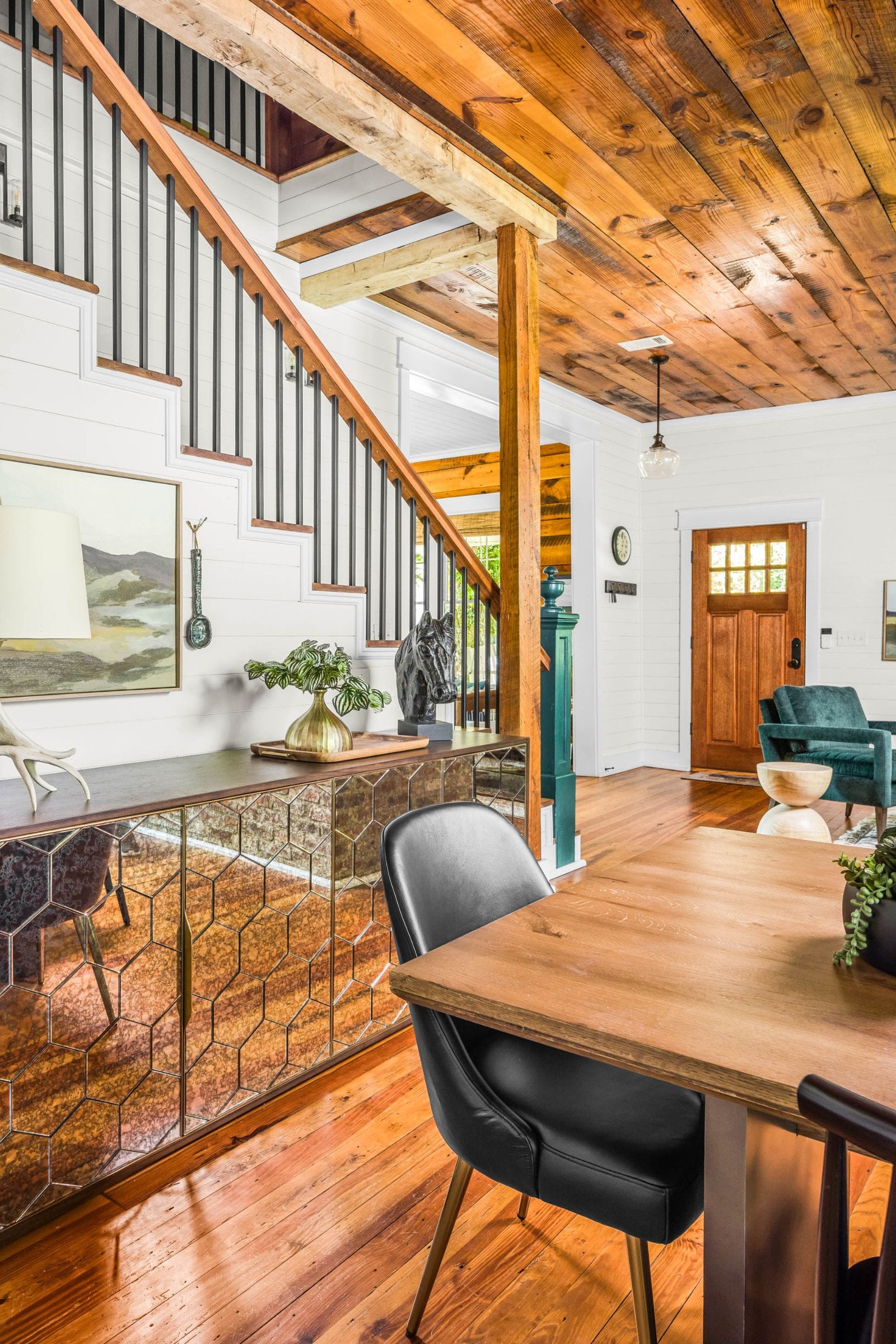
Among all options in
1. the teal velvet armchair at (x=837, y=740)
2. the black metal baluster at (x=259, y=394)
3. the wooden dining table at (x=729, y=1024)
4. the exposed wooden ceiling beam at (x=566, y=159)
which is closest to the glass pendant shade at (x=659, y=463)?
the exposed wooden ceiling beam at (x=566, y=159)

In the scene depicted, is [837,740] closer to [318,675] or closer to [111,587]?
[318,675]

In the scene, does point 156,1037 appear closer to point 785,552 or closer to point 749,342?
point 749,342

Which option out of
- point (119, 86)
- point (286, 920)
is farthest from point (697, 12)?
point (286, 920)

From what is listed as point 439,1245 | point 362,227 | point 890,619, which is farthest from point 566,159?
point 890,619

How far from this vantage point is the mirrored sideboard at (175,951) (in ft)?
5.66

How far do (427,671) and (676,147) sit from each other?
215 cm

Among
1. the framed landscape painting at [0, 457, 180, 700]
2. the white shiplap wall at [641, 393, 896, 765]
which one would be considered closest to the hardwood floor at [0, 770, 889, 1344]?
the framed landscape painting at [0, 457, 180, 700]

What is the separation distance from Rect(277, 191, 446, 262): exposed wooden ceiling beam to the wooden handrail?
0.72m

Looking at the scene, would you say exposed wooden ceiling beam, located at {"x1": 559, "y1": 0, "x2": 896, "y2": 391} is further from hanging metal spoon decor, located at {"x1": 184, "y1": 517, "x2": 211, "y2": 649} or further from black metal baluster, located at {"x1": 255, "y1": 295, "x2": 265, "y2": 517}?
hanging metal spoon decor, located at {"x1": 184, "y1": 517, "x2": 211, "y2": 649}

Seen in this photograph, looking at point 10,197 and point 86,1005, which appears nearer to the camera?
point 86,1005

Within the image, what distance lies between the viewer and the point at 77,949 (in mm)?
1777

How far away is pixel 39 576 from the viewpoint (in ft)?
5.91

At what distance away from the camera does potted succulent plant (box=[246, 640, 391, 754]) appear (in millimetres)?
2607

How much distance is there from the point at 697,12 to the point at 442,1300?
3.28 meters
